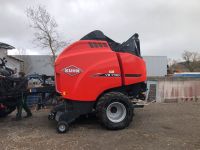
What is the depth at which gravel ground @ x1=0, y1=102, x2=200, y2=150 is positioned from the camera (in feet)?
25.5

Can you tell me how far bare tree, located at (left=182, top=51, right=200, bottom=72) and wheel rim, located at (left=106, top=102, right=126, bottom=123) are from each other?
5295 cm

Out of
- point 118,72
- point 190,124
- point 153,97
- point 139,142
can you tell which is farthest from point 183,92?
point 139,142

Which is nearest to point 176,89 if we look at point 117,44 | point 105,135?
point 117,44

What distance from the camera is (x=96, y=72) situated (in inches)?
375

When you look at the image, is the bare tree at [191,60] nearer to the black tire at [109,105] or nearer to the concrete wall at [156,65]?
the concrete wall at [156,65]

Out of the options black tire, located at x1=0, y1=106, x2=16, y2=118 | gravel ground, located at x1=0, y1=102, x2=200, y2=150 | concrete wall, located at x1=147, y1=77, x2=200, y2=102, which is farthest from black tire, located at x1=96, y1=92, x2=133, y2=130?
concrete wall, located at x1=147, y1=77, x2=200, y2=102

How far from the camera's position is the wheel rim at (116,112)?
9568mm

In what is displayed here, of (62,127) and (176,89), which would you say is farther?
(176,89)

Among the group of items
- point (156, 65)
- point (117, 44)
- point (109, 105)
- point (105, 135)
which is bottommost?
point (105, 135)

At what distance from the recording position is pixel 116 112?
973cm

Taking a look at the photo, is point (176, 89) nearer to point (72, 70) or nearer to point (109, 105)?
point (109, 105)

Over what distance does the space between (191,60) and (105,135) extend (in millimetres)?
60655

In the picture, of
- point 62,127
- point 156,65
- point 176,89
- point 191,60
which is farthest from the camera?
point 191,60

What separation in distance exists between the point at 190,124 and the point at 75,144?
3919mm
